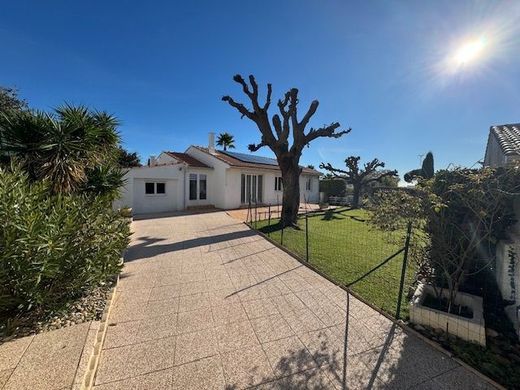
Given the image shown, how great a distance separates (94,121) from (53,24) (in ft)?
15.4

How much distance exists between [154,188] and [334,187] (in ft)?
72.6

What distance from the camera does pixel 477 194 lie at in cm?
368

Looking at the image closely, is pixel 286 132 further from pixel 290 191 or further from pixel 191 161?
pixel 191 161

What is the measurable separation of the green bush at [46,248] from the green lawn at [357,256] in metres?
5.58

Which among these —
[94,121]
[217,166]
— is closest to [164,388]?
[94,121]

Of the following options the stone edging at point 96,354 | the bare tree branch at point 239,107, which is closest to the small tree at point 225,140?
the bare tree branch at point 239,107

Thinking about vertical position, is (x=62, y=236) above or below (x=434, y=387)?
above

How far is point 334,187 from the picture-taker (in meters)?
30.2

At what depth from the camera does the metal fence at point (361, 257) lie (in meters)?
4.93

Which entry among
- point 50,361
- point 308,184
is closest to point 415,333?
point 50,361

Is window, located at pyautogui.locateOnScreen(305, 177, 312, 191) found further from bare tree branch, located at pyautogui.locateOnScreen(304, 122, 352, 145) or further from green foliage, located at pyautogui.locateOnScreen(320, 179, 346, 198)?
bare tree branch, located at pyautogui.locateOnScreen(304, 122, 352, 145)

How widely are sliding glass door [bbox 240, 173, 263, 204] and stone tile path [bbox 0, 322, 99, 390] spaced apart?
1727 centimetres

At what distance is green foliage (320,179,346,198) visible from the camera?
30062 mm

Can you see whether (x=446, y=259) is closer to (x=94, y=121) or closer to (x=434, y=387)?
(x=434, y=387)
